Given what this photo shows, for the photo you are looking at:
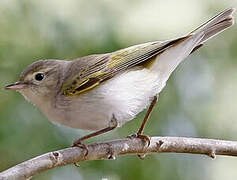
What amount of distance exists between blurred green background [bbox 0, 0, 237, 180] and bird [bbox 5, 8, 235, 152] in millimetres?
419

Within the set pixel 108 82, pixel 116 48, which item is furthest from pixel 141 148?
pixel 116 48

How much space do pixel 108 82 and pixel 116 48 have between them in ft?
2.52

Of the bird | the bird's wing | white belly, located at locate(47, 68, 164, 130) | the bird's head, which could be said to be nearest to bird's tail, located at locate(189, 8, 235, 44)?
the bird

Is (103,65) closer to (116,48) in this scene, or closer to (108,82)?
(108,82)

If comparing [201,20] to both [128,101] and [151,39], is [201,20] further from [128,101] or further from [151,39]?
[128,101]

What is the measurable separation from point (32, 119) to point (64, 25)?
86cm

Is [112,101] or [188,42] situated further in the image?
[188,42]

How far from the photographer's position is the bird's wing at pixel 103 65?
13.6ft

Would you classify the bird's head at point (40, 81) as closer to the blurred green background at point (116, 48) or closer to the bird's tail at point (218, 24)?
the blurred green background at point (116, 48)

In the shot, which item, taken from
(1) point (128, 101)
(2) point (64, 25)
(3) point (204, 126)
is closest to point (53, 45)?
(2) point (64, 25)

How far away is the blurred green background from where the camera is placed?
15.2 feet

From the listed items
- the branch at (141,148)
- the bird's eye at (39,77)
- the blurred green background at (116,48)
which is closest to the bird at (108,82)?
the bird's eye at (39,77)

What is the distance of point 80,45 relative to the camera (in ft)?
16.4

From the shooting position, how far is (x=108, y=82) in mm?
4188
